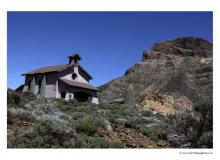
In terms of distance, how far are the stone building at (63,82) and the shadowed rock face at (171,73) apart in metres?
12.4

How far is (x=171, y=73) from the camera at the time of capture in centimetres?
4634

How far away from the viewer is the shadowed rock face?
39750mm

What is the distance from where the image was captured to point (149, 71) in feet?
170

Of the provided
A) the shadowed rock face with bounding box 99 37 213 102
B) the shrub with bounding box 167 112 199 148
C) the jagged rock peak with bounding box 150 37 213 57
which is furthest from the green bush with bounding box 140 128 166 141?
the jagged rock peak with bounding box 150 37 213 57

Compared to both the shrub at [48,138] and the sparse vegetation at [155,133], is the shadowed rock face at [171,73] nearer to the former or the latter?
the sparse vegetation at [155,133]

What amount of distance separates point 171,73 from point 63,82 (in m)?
24.5

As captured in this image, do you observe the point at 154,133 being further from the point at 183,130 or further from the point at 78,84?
the point at 78,84

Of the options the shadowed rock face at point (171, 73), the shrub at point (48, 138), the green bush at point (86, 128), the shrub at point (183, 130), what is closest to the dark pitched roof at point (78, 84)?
the shadowed rock face at point (171, 73)
